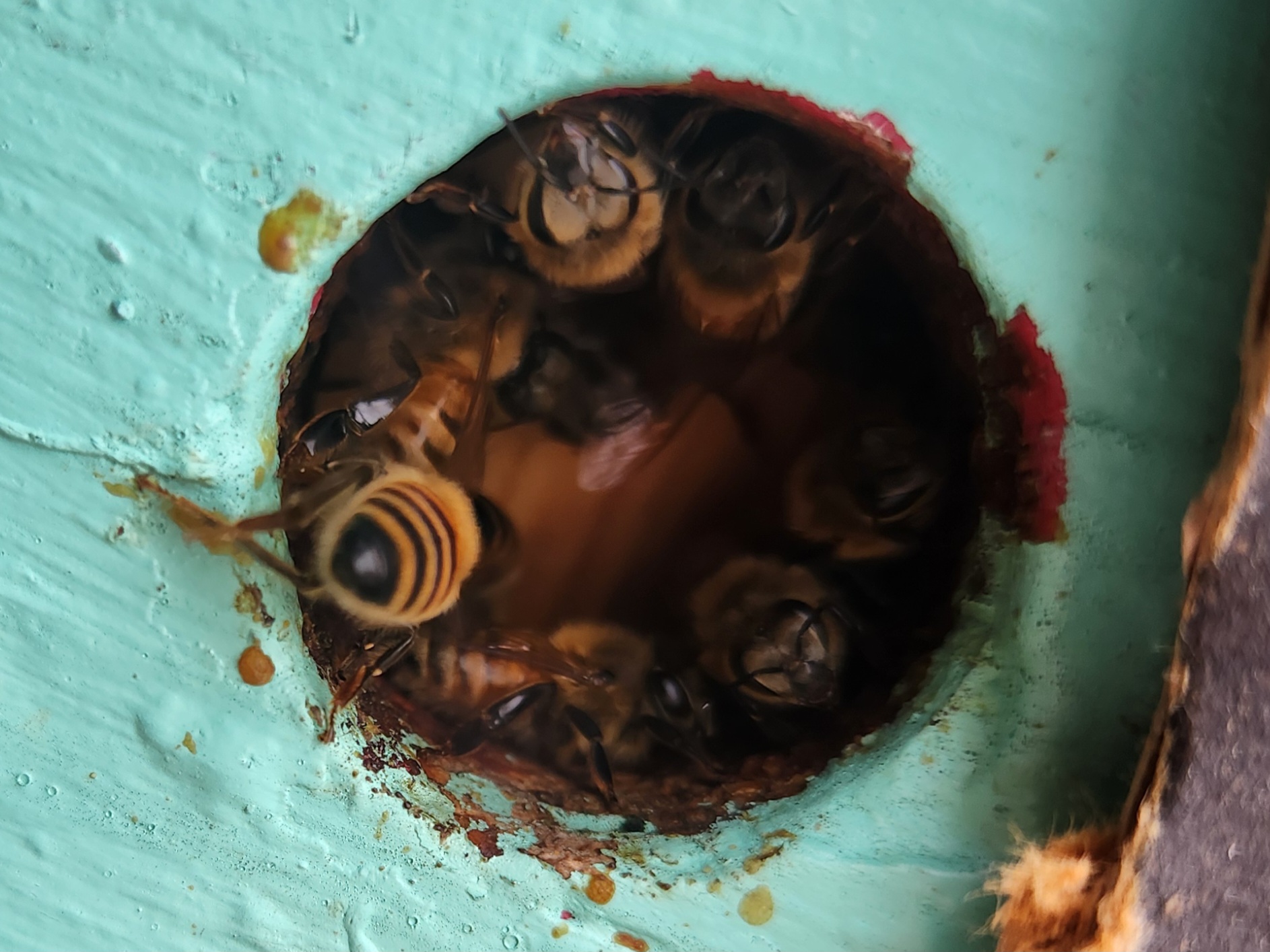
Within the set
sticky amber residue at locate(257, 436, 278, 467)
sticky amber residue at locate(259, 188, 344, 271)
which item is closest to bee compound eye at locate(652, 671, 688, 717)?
sticky amber residue at locate(257, 436, 278, 467)

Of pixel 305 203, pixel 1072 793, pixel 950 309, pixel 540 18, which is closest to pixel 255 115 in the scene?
pixel 305 203

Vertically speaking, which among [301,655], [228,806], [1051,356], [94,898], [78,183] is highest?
[1051,356]

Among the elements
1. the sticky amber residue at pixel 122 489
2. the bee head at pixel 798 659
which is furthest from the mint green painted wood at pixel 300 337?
the bee head at pixel 798 659

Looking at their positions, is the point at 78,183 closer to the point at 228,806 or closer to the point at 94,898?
the point at 228,806

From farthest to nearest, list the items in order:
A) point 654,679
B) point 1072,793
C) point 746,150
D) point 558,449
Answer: point 558,449 → point 654,679 → point 746,150 → point 1072,793

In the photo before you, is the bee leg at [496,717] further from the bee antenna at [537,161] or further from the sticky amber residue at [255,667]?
the bee antenna at [537,161]

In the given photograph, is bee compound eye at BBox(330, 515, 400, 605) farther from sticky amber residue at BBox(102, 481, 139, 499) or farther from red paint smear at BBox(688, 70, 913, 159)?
red paint smear at BBox(688, 70, 913, 159)

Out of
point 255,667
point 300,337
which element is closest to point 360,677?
point 255,667
